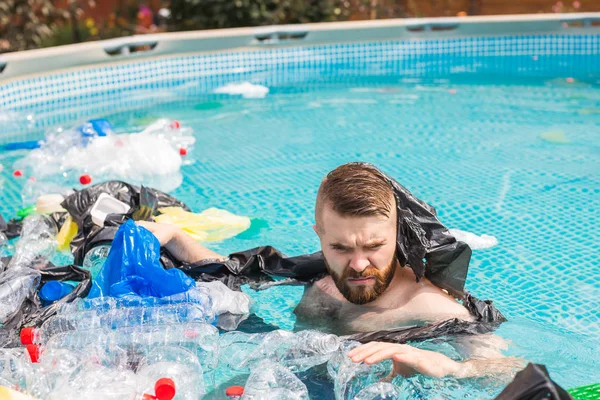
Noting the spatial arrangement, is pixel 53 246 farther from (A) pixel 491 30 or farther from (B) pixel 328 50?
(A) pixel 491 30

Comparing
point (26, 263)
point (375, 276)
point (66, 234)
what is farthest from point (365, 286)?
point (66, 234)

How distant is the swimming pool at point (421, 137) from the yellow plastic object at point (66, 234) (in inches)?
32.0

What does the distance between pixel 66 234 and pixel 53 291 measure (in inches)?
36.7

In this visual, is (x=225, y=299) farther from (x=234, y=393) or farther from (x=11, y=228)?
(x=11, y=228)

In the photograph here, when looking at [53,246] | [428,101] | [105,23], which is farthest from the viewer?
[105,23]

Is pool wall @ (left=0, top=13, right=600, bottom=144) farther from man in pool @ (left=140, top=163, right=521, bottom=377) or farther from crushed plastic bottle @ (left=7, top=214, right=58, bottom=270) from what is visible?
man in pool @ (left=140, top=163, right=521, bottom=377)

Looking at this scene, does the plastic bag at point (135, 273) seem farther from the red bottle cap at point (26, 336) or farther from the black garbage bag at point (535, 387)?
the black garbage bag at point (535, 387)

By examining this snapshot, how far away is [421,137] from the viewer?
687cm

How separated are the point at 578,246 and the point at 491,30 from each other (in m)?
6.83

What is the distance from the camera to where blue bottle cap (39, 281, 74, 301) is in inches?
140

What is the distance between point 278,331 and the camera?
120 inches

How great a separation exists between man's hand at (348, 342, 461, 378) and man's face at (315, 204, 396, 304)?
351 millimetres

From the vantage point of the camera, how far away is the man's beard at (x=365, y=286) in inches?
112

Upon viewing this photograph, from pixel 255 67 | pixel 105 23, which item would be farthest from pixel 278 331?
pixel 105 23
